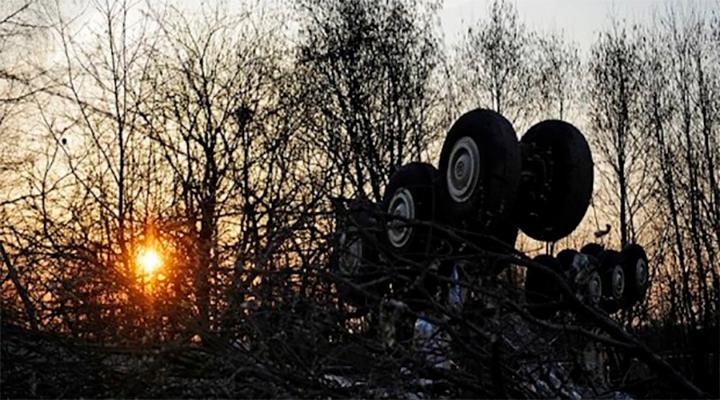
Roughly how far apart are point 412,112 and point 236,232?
18.0 m

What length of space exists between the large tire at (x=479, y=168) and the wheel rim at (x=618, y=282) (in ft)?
25.2

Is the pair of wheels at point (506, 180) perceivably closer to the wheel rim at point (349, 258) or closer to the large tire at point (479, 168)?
the large tire at point (479, 168)

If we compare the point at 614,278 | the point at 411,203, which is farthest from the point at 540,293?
the point at 614,278

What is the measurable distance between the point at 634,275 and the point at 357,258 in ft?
36.7

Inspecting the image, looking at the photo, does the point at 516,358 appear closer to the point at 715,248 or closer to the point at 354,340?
the point at 354,340

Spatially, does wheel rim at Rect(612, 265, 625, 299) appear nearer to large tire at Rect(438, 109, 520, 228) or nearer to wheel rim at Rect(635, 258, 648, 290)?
wheel rim at Rect(635, 258, 648, 290)

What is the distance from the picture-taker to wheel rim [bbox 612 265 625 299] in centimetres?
1391

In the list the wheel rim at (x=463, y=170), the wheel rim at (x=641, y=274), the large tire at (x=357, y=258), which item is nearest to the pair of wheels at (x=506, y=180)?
the wheel rim at (x=463, y=170)

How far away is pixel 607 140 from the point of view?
77.9 feet

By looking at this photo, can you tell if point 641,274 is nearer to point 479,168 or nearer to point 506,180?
point 479,168

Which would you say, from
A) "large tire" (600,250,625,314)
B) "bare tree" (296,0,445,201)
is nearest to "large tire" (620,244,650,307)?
"large tire" (600,250,625,314)

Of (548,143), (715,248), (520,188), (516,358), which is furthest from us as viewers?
(715,248)

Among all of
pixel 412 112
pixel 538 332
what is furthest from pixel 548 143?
pixel 412 112

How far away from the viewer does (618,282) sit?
1423 centimetres
